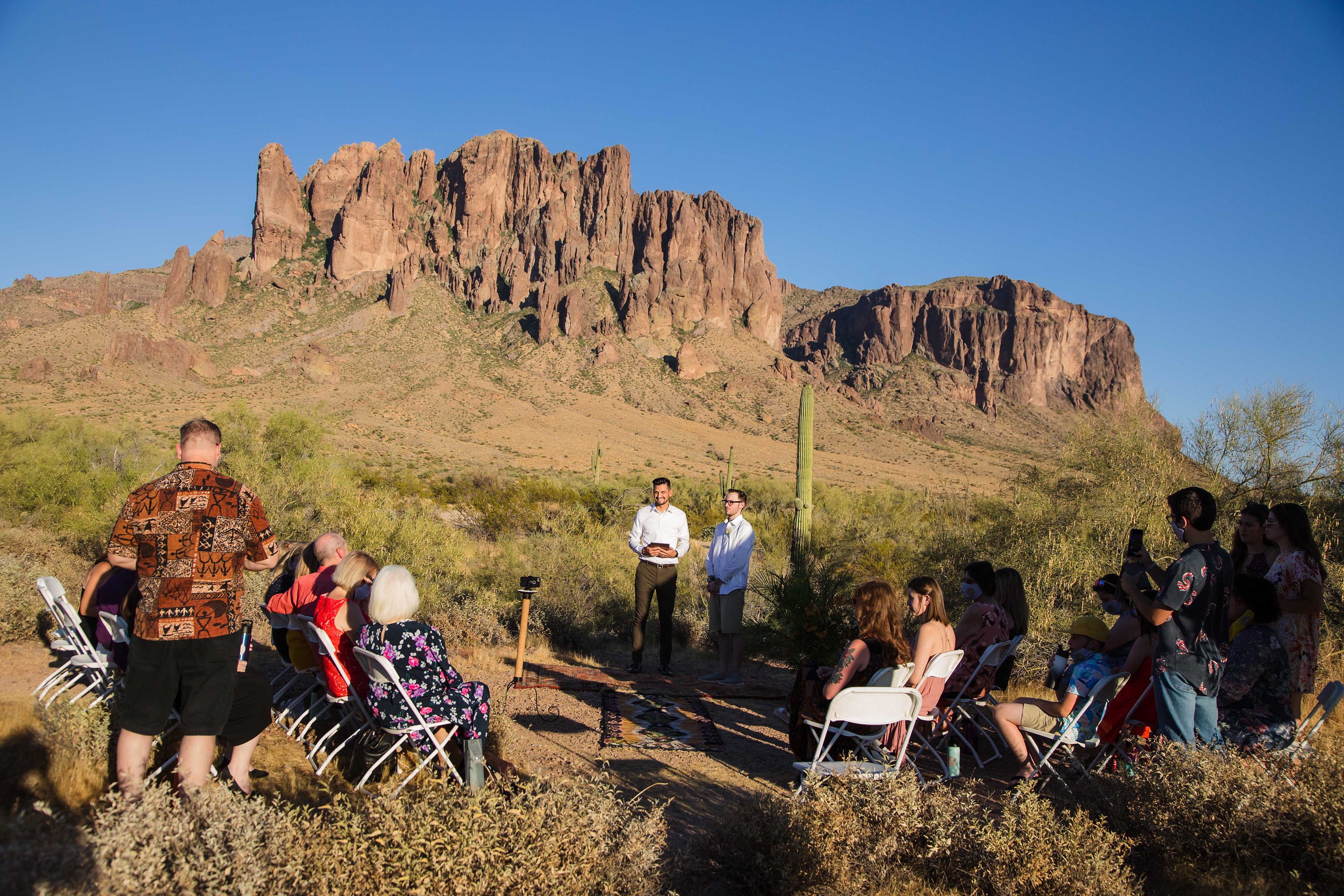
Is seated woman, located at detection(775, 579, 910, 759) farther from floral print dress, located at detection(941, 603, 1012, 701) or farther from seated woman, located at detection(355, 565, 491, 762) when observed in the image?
seated woman, located at detection(355, 565, 491, 762)

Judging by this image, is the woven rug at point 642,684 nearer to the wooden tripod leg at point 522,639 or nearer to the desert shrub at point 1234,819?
the wooden tripod leg at point 522,639

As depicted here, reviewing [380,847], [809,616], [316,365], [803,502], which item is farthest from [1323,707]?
[316,365]

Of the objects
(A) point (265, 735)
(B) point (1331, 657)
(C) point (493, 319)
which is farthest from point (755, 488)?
(C) point (493, 319)

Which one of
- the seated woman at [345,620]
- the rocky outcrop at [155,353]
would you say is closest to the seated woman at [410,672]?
the seated woman at [345,620]

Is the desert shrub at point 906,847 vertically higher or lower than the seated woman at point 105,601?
lower

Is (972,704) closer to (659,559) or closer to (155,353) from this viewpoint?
(659,559)

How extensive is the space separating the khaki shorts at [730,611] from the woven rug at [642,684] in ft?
1.64

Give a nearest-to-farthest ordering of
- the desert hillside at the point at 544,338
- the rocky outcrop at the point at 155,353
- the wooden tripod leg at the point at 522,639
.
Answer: the wooden tripod leg at the point at 522,639 < the desert hillside at the point at 544,338 < the rocky outcrop at the point at 155,353

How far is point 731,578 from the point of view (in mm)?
6836

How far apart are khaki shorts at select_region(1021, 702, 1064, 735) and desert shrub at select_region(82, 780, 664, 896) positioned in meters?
2.65

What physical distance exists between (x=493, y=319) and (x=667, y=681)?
7615 cm

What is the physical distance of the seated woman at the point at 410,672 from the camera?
3.62m

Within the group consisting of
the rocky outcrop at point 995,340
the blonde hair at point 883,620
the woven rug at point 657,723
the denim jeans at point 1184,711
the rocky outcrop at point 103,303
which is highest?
the rocky outcrop at point 995,340

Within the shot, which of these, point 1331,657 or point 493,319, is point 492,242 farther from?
point 1331,657
